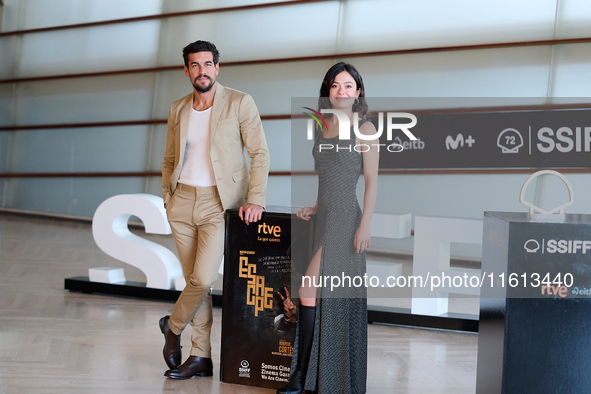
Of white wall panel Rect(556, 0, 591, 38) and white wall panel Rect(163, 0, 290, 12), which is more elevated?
white wall panel Rect(163, 0, 290, 12)

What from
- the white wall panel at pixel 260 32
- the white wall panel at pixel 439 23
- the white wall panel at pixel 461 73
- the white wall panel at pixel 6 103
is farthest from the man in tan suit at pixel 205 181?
the white wall panel at pixel 6 103

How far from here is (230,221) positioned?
2.83 meters

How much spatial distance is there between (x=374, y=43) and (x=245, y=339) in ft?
18.9

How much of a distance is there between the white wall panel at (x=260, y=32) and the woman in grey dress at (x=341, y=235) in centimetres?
580

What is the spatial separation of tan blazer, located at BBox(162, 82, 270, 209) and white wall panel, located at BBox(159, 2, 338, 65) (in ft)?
17.9

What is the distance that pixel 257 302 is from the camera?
280 centimetres

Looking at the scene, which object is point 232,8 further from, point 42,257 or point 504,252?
point 504,252

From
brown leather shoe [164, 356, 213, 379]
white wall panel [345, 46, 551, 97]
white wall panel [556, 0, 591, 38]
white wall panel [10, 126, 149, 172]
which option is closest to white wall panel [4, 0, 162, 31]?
white wall panel [10, 126, 149, 172]

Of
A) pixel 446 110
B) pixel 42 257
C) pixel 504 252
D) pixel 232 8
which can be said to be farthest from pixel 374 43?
pixel 504 252

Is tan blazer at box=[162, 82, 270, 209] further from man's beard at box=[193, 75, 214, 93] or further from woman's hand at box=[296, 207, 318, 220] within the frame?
woman's hand at box=[296, 207, 318, 220]

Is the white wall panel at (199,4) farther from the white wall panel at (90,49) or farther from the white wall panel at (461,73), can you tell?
the white wall panel at (461,73)

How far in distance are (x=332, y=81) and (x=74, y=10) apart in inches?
356

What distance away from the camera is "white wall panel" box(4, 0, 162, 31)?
9.54 meters

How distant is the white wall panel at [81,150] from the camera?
31.6 ft
